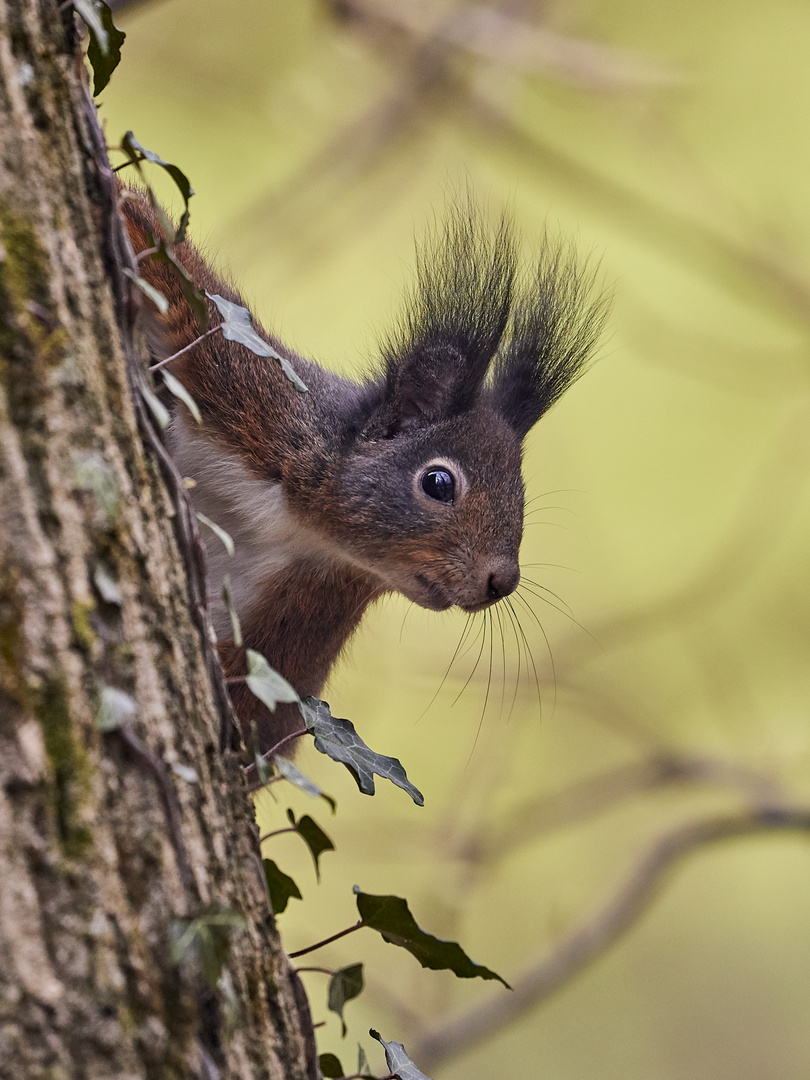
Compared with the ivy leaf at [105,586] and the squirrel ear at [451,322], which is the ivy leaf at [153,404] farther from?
the squirrel ear at [451,322]

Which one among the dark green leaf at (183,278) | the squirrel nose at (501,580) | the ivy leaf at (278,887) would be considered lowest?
the ivy leaf at (278,887)

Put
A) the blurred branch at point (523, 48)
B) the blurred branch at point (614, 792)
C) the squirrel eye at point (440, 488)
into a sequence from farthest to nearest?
the blurred branch at point (614, 792), the blurred branch at point (523, 48), the squirrel eye at point (440, 488)

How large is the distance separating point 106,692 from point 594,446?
3.67 metres

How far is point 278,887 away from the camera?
1.10 meters

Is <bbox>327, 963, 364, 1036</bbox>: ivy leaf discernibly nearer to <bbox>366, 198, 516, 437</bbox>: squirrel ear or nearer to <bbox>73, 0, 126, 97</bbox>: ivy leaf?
<bbox>73, 0, 126, 97</bbox>: ivy leaf

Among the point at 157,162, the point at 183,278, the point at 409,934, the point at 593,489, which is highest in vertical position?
the point at 593,489

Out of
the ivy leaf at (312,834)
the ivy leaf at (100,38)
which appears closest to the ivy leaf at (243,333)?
the ivy leaf at (100,38)

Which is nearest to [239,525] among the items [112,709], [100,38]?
[100,38]

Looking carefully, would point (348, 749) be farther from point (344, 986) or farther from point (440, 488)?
point (440, 488)

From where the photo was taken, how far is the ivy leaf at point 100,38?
827 mm

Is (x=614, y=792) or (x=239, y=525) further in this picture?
(x=614, y=792)

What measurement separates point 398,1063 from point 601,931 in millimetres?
1989

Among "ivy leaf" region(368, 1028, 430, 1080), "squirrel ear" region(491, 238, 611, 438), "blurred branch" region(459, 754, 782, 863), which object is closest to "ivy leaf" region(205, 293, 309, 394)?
"ivy leaf" region(368, 1028, 430, 1080)

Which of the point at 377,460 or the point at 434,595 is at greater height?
the point at 377,460
